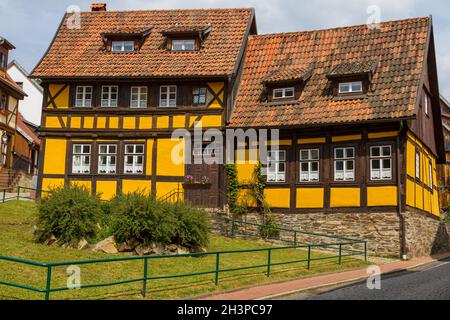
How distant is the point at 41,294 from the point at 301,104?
1609cm

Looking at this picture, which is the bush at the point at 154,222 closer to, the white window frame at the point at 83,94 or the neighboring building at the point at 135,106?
the neighboring building at the point at 135,106

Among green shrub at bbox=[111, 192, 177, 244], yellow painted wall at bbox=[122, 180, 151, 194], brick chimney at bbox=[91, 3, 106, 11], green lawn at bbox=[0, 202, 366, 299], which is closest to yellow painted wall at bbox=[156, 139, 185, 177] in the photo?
yellow painted wall at bbox=[122, 180, 151, 194]

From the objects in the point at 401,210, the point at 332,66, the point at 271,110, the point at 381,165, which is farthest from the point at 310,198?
the point at 332,66

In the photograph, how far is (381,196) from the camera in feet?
74.6

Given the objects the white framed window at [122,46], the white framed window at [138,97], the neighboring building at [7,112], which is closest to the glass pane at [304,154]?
the white framed window at [138,97]

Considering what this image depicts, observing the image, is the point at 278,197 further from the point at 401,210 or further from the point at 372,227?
the point at 401,210

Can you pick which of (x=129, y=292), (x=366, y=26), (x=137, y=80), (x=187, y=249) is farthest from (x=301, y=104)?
(x=129, y=292)

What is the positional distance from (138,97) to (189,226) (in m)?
10.6

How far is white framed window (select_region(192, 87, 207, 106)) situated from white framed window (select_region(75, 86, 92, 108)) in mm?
4872

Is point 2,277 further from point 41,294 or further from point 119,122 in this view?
point 119,122

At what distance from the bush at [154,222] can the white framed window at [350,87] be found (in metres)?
10.1

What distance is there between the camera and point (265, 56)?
28078mm

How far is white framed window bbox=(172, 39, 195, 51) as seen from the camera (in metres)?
27.3

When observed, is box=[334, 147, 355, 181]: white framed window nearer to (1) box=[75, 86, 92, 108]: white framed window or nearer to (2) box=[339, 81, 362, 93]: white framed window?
(2) box=[339, 81, 362, 93]: white framed window
